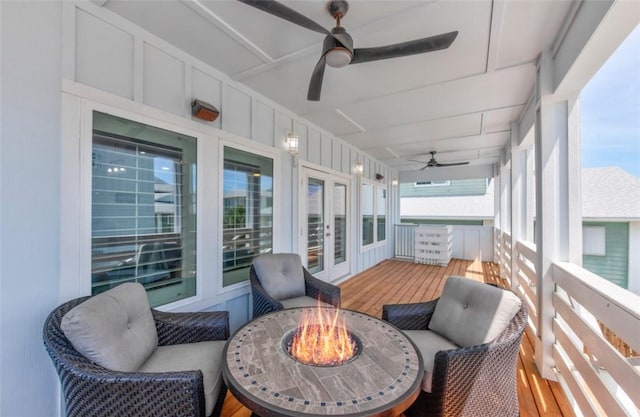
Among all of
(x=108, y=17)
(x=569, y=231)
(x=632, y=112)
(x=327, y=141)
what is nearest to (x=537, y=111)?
(x=632, y=112)

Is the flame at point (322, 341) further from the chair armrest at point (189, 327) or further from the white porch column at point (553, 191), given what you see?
the white porch column at point (553, 191)

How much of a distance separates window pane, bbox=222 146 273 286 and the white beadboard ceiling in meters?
0.85

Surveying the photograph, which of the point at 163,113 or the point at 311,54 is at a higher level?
the point at 311,54

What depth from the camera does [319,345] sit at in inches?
57.2

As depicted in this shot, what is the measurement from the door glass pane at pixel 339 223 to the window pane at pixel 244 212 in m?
1.78

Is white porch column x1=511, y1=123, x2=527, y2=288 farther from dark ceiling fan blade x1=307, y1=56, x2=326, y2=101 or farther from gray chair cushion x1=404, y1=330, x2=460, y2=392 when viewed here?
dark ceiling fan blade x1=307, y1=56, x2=326, y2=101

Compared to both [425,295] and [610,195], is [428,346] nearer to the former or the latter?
[610,195]

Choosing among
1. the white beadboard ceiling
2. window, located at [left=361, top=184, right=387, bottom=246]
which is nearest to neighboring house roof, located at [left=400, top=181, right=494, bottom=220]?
window, located at [left=361, top=184, right=387, bottom=246]

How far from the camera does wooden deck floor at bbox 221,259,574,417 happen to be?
1.85m

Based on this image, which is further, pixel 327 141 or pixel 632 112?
pixel 327 141

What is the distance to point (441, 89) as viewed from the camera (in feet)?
9.39

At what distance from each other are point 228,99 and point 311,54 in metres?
1.03

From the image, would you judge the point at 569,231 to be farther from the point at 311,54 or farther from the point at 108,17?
the point at 108,17

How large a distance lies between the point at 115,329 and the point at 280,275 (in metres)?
1.49
